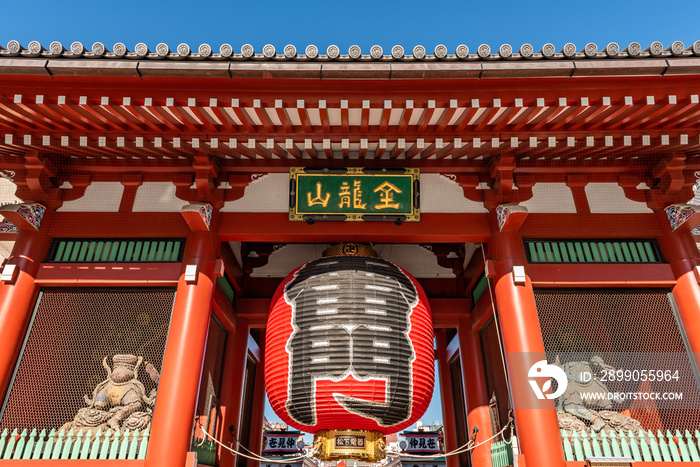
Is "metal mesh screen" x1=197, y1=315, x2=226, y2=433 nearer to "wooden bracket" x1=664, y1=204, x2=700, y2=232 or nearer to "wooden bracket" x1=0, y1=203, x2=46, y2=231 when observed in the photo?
"wooden bracket" x1=0, y1=203, x2=46, y2=231

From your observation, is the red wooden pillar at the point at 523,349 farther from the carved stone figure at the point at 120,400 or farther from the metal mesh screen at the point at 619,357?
the carved stone figure at the point at 120,400

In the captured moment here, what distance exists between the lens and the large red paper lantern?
183 inches

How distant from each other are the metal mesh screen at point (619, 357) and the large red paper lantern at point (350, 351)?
1.71 m

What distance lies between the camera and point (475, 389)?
7219mm

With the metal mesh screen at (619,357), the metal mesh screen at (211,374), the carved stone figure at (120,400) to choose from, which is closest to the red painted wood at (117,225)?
the metal mesh screen at (211,374)

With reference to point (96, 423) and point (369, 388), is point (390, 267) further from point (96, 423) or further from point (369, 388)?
point (96, 423)

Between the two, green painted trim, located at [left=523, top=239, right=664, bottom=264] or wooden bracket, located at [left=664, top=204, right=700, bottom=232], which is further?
green painted trim, located at [left=523, top=239, right=664, bottom=264]

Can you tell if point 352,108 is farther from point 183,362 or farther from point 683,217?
point 683,217

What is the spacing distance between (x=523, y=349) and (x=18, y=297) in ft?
19.9

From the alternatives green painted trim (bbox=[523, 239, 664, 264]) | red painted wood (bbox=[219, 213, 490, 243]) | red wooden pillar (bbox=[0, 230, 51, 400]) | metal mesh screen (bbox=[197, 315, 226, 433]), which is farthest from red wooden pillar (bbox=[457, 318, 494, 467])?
red wooden pillar (bbox=[0, 230, 51, 400])

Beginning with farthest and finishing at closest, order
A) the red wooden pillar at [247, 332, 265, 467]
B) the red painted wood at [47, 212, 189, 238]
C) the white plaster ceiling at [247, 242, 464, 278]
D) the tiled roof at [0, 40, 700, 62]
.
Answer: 1. the red wooden pillar at [247, 332, 265, 467]
2. the white plaster ceiling at [247, 242, 464, 278]
3. the red painted wood at [47, 212, 189, 238]
4. the tiled roof at [0, 40, 700, 62]

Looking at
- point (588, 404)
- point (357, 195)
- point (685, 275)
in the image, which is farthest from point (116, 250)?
point (685, 275)

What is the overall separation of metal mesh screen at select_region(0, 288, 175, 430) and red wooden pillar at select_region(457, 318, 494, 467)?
4.76m

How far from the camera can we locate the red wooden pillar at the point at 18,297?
17.0ft
